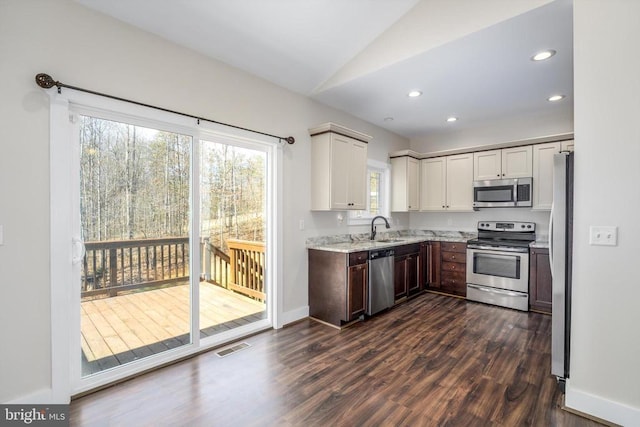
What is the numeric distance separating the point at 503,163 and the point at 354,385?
402 centimetres

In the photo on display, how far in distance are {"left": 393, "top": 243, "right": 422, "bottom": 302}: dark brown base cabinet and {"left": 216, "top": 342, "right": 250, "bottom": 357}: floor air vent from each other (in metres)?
2.19

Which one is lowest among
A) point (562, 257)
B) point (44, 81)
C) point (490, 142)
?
point (562, 257)

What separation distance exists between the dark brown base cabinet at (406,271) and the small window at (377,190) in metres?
0.81

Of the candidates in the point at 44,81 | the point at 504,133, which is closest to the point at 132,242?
the point at 44,81

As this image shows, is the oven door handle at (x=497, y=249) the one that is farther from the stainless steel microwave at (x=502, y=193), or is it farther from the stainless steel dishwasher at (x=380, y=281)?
the stainless steel dishwasher at (x=380, y=281)

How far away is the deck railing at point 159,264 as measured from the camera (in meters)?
2.30

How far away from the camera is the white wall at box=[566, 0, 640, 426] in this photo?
182 centimetres

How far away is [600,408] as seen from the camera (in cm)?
190

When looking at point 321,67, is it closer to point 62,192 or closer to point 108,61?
point 108,61

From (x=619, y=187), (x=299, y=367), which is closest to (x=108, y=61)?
(x=299, y=367)

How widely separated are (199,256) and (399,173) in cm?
370

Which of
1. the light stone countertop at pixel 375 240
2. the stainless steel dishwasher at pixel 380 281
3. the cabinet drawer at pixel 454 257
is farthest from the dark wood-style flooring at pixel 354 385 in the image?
the cabinet drawer at pixel 454 257

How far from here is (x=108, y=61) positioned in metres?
2.24

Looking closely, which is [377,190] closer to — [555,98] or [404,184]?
[404,184]
